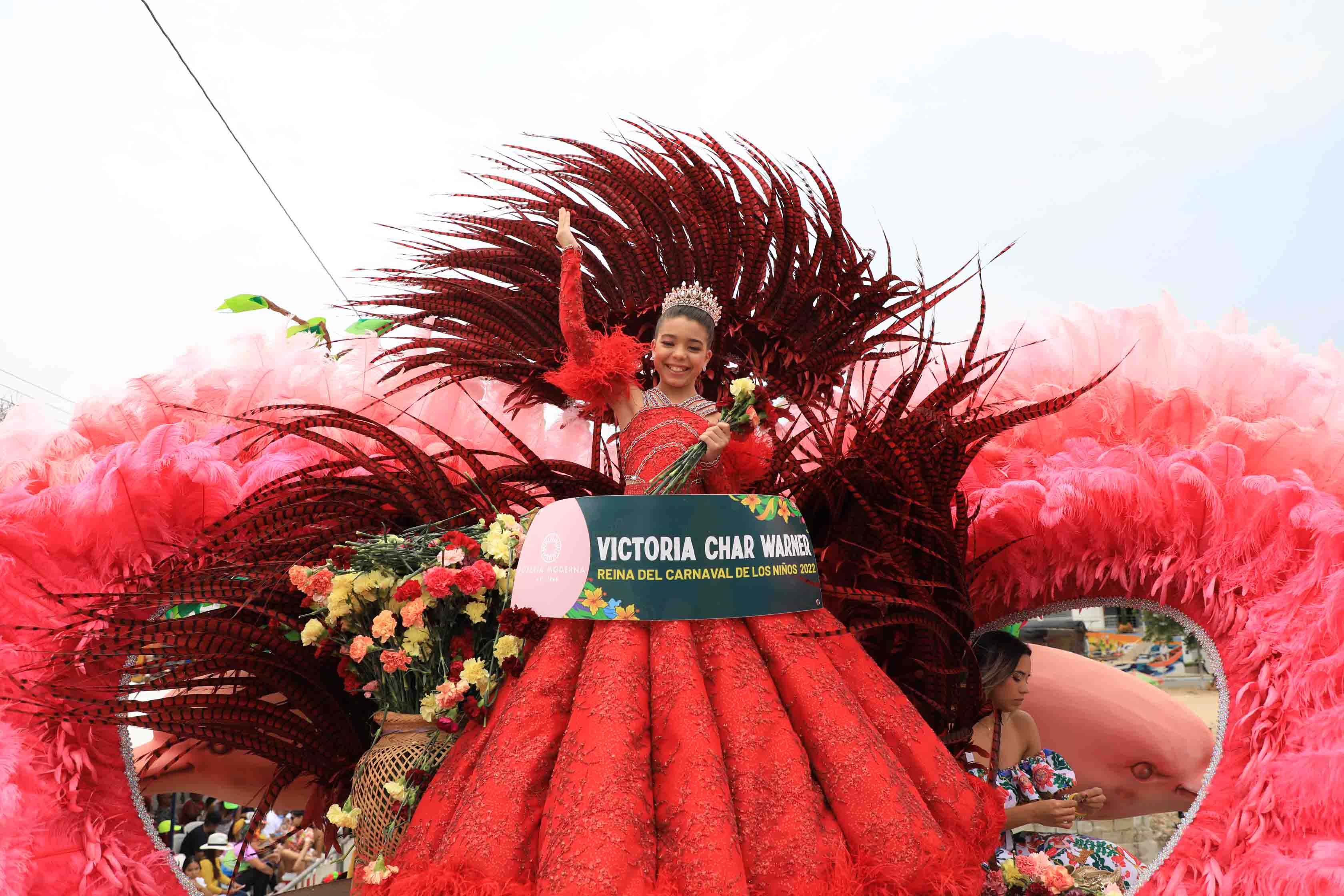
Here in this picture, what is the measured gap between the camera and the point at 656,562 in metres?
2.04

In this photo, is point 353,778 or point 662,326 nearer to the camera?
point 353,778

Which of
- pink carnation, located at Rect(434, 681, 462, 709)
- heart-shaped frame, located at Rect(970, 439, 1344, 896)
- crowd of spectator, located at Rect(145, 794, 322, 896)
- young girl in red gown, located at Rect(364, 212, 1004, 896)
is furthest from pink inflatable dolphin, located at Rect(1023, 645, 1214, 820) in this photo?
crowd of spectator, located at Rect(145, 794, 322, 896)

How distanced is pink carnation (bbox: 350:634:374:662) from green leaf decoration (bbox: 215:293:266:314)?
174 cm

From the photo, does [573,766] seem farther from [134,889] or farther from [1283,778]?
[1283,778]

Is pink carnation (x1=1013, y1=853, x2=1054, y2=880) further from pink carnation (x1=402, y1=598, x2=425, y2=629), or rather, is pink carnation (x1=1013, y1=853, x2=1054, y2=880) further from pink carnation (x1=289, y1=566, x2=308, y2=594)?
pink carnation (x1=289, y1=566, x2=308, y2=594)

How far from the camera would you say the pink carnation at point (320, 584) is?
7.11ft

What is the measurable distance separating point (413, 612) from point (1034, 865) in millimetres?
1685

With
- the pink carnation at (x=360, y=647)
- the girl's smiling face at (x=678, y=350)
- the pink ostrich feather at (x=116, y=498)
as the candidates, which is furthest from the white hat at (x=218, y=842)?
the girl's smiling face at (x=678, y=350)

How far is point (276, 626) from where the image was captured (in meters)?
2.41

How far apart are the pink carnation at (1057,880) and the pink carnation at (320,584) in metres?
1.91

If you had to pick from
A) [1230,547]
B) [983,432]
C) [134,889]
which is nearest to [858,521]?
[983,432]

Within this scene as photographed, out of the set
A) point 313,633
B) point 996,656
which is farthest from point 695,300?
point 996,656

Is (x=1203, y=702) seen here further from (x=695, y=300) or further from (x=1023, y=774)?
(x=695, y=300)

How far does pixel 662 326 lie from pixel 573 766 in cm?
120
